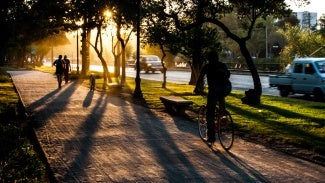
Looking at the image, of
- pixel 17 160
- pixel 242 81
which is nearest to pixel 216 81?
pixel 17 160

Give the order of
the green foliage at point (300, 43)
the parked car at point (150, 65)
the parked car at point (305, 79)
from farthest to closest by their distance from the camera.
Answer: the parked car at point (150, 65), the green foliage at point (300, 43), the parked car at point (305, 79)

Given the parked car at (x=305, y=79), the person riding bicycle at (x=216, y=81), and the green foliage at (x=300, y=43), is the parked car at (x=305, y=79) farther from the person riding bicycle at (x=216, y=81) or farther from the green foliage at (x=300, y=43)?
the green foliage at (x=300, y=43)

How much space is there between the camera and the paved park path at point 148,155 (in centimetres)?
652

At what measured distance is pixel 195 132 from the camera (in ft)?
33.8

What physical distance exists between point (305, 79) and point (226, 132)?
1213 centimetres

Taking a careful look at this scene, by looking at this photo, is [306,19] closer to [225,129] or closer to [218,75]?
[225,129]

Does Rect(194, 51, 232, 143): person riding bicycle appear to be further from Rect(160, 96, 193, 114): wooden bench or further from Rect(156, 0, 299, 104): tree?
Rect(156, 0, 299, 104): tree

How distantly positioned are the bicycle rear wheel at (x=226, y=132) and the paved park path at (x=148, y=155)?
152mm

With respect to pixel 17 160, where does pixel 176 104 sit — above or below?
above

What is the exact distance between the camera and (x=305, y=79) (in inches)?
773

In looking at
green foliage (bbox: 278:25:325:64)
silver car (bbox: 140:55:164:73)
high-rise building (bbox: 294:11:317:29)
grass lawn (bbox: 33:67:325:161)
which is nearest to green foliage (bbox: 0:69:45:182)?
grass lawn (bbox: 33:67:325:161)

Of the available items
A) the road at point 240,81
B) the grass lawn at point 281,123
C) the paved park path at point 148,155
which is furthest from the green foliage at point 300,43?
the paved park path at point 148,155

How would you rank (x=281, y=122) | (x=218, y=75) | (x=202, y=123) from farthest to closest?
(x=281, y=122) < (x=202, y=123) < (x=218, y=75)

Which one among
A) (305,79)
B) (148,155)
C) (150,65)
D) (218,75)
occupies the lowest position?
(148,155)
